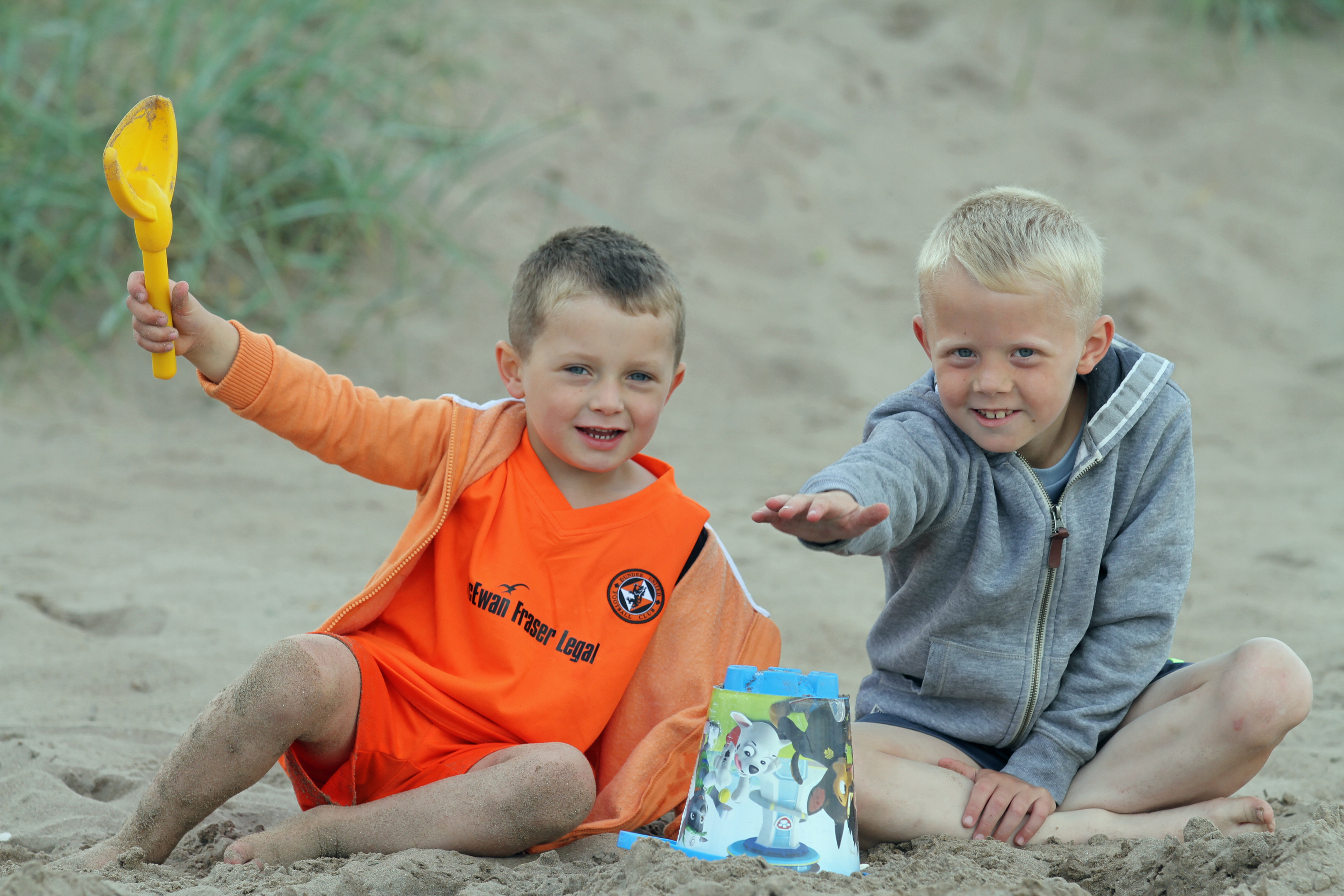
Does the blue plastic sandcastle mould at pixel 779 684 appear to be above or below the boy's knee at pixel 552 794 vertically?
above

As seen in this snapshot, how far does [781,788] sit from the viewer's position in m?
1.64

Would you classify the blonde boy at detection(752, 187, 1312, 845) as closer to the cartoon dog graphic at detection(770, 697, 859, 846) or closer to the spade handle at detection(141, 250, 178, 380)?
the cartoon dog graphic at detection(770, 697, 859, 846)

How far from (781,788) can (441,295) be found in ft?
12.8

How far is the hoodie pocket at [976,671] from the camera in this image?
6.86ft

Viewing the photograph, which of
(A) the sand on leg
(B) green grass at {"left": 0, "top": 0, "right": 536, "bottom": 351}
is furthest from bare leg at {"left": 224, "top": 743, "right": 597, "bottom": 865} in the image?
(B) green grass at {"left": 0, "top": 0, "right": 536, "bottom": 351}

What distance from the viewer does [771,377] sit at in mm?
5121

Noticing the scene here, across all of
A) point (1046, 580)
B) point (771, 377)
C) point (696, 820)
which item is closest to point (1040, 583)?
point (1046, 580)

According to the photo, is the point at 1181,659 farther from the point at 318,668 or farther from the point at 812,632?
the point at 318,668

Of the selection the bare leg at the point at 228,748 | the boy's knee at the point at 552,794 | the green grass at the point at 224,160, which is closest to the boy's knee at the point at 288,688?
the bare leg at the point at 228,748

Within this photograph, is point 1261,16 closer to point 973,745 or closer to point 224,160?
point 224,160

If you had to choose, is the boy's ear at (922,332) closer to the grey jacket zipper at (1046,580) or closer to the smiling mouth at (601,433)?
the grey jacket zipper at (1046,580)

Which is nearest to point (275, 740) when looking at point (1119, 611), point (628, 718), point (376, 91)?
point (628, 718)

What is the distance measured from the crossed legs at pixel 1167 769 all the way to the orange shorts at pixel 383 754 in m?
0.62

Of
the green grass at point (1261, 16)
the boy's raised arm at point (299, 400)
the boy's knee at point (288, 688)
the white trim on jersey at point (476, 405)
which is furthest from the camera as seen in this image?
the green grass at point (1261, 16)
